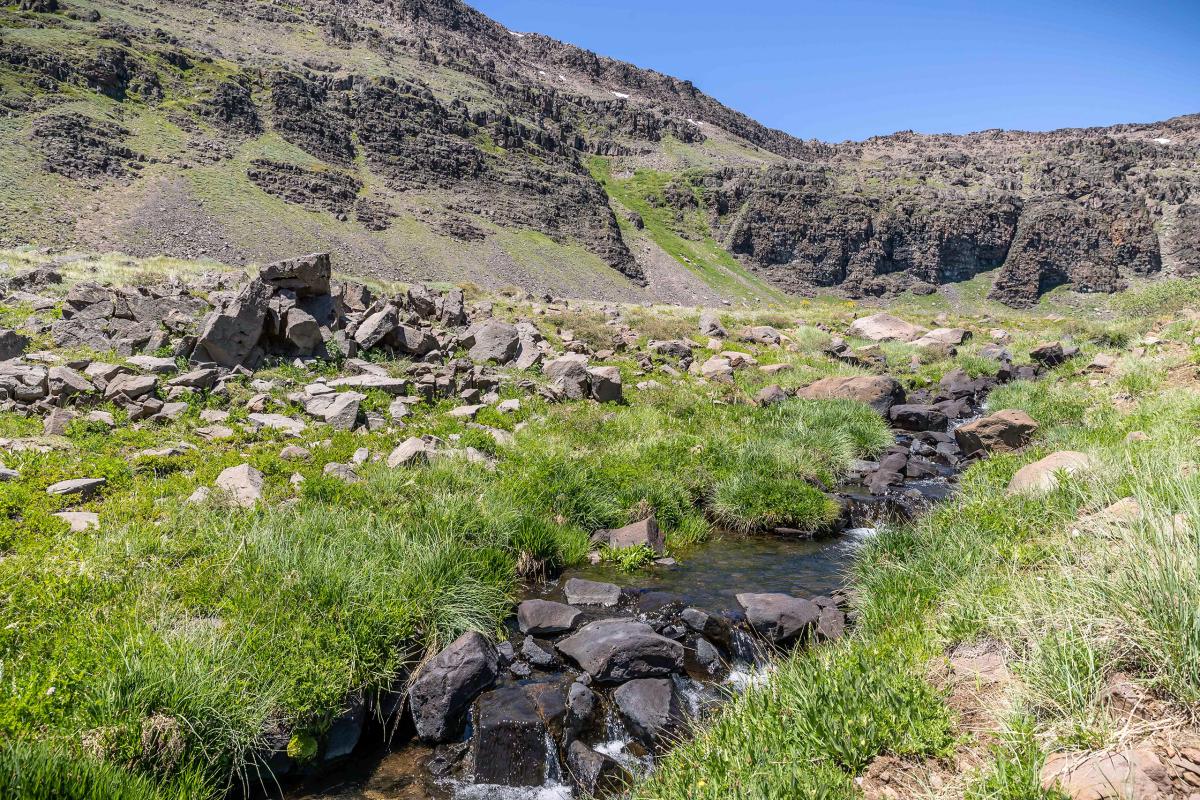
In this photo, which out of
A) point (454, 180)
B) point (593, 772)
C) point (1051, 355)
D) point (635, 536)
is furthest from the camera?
point (454, 180)

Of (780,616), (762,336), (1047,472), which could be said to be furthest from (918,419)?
(780,616)

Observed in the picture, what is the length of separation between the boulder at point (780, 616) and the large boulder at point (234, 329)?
11.1 meters

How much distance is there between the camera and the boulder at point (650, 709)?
500cm

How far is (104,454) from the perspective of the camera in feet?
27.2

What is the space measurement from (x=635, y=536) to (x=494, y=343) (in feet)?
28.9

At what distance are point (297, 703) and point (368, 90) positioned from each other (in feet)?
371

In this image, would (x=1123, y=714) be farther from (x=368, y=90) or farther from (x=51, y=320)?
(x=368, y=90)

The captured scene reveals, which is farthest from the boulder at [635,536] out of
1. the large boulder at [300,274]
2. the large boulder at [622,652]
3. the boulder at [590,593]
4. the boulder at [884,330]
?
the boulder at [884,330]

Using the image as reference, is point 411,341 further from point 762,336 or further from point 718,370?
point 762,336

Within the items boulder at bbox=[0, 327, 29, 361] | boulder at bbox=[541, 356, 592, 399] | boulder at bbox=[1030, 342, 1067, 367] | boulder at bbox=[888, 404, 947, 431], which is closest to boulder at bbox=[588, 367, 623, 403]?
boulder at bbox=[541, 356, 592, 399]

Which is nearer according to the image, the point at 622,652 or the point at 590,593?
the point at 622,652

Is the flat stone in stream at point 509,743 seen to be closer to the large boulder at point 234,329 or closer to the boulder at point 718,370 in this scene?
the large boulder at point 234,329

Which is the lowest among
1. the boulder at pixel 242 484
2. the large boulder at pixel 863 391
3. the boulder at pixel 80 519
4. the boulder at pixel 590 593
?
the boulder at pixel 590 593

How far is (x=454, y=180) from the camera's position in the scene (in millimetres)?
95688
